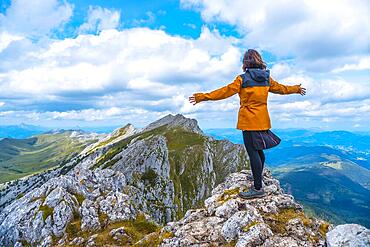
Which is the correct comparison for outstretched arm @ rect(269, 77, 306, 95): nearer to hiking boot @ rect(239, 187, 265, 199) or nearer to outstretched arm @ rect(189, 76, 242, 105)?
outstretched arm @ rect(189, 76, 242, 105)

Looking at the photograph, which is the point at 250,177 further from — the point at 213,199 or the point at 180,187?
the point at 180,187

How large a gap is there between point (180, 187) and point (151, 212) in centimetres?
2923

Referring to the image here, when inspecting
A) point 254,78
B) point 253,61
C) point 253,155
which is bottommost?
point 253,155

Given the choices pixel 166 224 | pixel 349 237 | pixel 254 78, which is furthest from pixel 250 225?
pixel 166 224

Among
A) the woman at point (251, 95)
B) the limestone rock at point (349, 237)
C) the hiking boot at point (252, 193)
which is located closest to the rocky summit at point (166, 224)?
the limestone rock at point (349, 237)

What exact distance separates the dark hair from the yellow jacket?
3.37 ft

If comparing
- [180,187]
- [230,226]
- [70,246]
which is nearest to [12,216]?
[70,246]

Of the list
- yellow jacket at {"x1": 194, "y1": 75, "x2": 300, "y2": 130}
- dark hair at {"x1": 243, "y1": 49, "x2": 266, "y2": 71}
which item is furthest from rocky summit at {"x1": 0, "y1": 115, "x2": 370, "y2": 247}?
dark hair at {"x1": 243, "y1": 49, "x2": 266, "y2": 71}

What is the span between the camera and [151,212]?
13975 centimetres

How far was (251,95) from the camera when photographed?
47.8 ft

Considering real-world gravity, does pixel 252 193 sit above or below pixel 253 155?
below

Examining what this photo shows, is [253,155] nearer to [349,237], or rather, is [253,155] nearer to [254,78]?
[254,78]

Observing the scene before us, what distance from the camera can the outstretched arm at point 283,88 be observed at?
15416 mm

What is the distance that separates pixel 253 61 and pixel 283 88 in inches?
85.4
